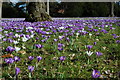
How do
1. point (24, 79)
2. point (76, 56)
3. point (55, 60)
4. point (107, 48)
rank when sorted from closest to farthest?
point (24, 79), point (55, 60), point (76, 56), point (107, 48)

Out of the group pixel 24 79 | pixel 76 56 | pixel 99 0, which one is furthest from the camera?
pixel 99 0

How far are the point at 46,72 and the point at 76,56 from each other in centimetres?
96

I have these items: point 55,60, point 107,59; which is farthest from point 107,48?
point 55,60

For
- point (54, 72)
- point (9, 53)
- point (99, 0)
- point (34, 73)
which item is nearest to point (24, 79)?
point (34, 73)

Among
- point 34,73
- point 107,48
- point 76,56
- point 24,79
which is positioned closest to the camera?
point 24,79

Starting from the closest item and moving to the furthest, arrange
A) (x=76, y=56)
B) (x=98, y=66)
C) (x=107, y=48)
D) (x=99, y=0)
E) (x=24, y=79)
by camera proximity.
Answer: (x=24, y=79) < (x=98, y=66) < (x=76, y=56) < (x=107, y=48) < (x=99, y=0)

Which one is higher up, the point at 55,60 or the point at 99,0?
the point at 99,0

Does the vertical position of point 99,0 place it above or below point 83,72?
above

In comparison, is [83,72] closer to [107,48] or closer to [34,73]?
[34,73]

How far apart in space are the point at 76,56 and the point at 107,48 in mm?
1004

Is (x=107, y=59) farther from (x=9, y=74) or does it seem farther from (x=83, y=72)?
(x=9, y=74)

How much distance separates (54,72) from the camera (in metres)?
2.64

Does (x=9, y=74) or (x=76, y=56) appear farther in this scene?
(x=76, y=56)

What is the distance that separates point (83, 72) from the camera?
2670 mm
